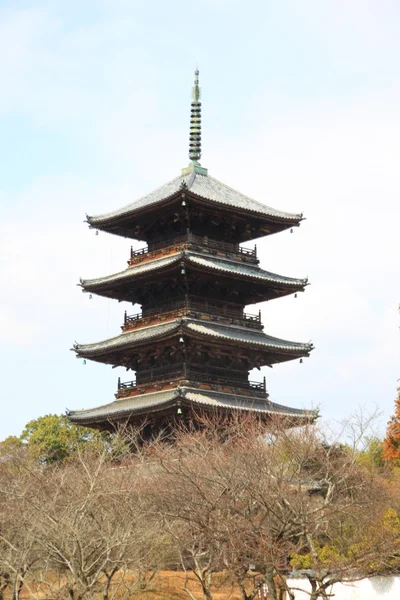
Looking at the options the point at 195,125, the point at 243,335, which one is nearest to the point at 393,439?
the point at 243,335

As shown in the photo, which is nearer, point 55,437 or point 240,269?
point 240,269

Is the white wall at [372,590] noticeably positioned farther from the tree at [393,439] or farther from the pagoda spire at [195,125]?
the pagoda spire at [195,125]

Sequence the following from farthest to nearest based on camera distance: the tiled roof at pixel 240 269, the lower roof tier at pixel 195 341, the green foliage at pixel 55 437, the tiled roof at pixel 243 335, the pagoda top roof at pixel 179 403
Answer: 1. the green foliage at pixel 55 437
2. the tiled roof at pixel 240 269
3. the tiled roof at pixel 243 335
4. the lower roof tier at pixel 195 341
5. the pagoda top roof at pixel 179 403

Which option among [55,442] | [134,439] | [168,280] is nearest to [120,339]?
[168,280]

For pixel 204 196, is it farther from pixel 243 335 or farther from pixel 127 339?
pixel 127 339

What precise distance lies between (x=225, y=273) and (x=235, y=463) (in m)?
15.9

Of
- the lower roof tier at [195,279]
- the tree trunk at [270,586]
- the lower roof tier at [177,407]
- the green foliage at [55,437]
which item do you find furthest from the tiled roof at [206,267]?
the tree trunk at [270,586]

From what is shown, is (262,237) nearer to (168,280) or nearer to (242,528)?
(168,280)


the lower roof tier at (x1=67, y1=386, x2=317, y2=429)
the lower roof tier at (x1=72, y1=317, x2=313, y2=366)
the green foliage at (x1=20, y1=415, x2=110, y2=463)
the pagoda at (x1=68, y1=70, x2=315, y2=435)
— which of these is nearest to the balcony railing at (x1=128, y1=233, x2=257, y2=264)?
the pagoda at (x1=68, y1=70, x2=315, y2=435)

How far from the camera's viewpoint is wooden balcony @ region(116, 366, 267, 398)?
41.5m

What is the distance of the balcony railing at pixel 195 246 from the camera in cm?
4384

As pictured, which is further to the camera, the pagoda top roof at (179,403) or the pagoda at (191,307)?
the pagoda at (191,307)

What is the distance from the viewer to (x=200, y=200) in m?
42.7

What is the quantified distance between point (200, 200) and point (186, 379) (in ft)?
27.0
